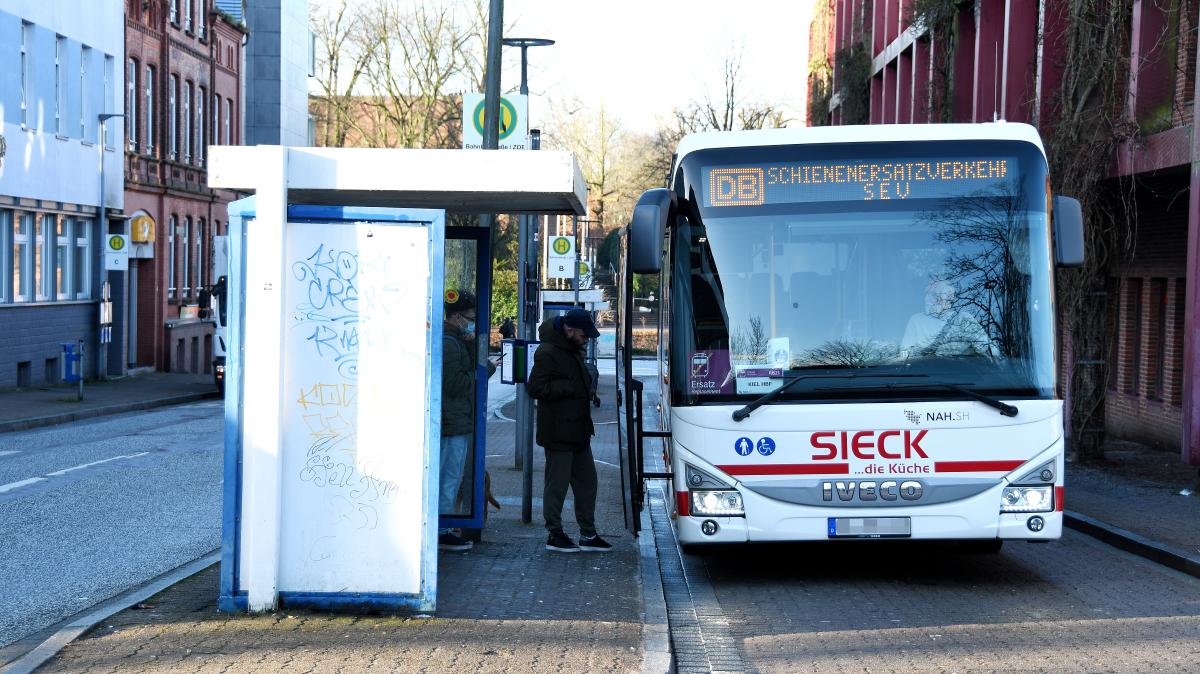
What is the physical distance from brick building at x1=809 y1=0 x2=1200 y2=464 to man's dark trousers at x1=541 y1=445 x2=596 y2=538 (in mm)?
9335

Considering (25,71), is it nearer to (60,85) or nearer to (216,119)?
(60,85)

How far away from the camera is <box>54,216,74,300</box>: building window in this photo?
35.8 m

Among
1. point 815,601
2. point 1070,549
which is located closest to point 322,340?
point 815,601

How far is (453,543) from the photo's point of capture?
11008mm

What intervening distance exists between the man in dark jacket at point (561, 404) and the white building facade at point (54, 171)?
77.3 feet

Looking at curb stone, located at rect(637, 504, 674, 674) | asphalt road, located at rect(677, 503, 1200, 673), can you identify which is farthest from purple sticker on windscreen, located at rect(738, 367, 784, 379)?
curb stone, located at rect(637, 504, 674, 674)

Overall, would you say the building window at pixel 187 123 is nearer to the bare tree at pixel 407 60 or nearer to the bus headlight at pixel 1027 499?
the bare tree at pixel 407 60

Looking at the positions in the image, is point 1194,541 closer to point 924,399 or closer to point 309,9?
point 924,399

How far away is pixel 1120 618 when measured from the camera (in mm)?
9016

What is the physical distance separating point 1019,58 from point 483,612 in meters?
19.3

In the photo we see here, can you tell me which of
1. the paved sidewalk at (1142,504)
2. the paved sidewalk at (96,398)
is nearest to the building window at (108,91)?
the paved sidewalk at (96,398)

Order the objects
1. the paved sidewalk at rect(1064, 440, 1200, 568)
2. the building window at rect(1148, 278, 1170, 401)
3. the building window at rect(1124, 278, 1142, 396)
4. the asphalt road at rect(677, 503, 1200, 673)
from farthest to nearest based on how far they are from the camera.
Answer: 1. the building window at rect(1124, 278, 1142, 396)
2. the building window at rect(1148, 278, 1170, 401)
3. the paved sidewalk at rect(1064, 440, 1200, 568)
4. the asphalt road at rect(677, 503, 1200, 673)

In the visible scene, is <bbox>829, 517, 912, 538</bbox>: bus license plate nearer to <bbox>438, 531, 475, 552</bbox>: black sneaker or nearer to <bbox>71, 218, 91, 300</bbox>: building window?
<bbox>438, 531, 475, 552</bbox>: black sneaker

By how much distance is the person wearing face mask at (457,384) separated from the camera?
1060 centimetres
